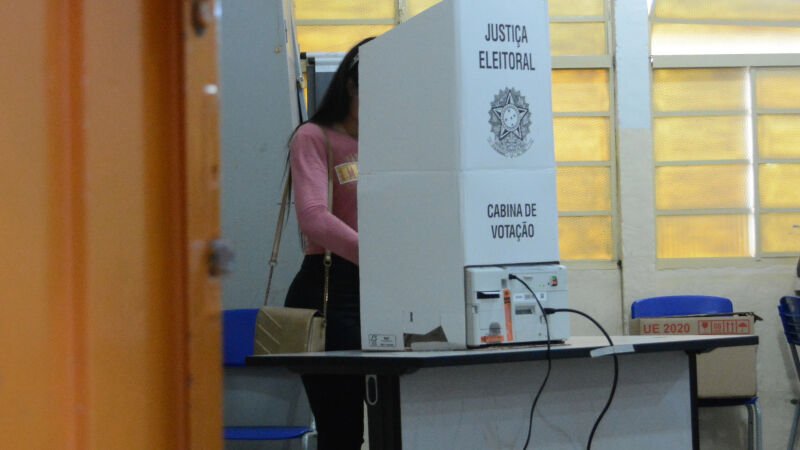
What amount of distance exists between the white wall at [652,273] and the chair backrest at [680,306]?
10cm

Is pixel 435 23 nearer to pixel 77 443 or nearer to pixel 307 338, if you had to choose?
pixel 307 338

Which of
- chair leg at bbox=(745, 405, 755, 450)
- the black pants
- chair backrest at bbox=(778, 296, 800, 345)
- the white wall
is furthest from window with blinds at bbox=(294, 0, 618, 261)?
the black pants

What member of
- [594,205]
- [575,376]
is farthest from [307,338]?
[594,205]

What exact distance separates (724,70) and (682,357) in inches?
124

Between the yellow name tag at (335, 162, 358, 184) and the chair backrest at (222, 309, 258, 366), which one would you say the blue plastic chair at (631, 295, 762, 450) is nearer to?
the chair backrest at (222, 309, 258, 366)

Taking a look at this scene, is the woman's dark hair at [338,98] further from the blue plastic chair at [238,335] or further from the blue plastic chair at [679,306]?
the blue plastic chair at [679,306]

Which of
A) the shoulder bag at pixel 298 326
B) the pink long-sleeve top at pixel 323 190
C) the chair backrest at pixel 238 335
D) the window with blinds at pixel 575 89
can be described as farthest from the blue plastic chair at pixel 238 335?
the window with blinds at pixel 575 89

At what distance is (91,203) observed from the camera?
58 centimetres

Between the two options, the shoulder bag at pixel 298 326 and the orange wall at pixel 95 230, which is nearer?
the orange wall at pixel 95 230

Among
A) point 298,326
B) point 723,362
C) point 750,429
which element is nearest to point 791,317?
point 723,362

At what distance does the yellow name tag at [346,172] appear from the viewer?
6.84 feet

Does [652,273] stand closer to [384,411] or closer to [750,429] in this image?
[750,429]

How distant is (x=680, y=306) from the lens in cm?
436

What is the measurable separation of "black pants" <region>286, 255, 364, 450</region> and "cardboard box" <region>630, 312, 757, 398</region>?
7.68 ft
